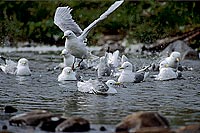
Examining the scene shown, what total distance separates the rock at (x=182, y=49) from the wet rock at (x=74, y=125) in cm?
1332

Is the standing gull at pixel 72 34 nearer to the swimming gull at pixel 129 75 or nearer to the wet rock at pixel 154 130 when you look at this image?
the swimming gull at pixel 129 75

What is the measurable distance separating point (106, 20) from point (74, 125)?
21.1 meters

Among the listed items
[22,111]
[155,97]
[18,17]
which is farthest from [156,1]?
[22,111]

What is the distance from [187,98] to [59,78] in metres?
3.80

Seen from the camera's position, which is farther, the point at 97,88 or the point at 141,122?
the point at 97,88

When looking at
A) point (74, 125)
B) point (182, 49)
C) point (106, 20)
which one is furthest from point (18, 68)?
point (106, 20)

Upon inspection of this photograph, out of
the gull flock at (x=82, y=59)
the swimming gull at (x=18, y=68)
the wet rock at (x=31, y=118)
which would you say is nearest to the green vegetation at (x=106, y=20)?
the gull flock at (x=82, y=59)

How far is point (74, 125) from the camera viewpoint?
302 inches

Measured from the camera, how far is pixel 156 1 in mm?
27172

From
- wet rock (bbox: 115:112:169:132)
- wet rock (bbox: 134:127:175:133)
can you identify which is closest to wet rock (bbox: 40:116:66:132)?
wet rock (bbox: 115:112:169:132)

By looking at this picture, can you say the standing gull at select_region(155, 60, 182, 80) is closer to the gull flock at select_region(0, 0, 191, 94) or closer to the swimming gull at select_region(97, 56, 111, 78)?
the gull flock at select_region(0, 0, 191, 94)

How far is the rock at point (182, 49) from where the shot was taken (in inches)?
834

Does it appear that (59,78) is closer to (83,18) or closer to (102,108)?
(102,108)

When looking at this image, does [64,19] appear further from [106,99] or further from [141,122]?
[141,122]
